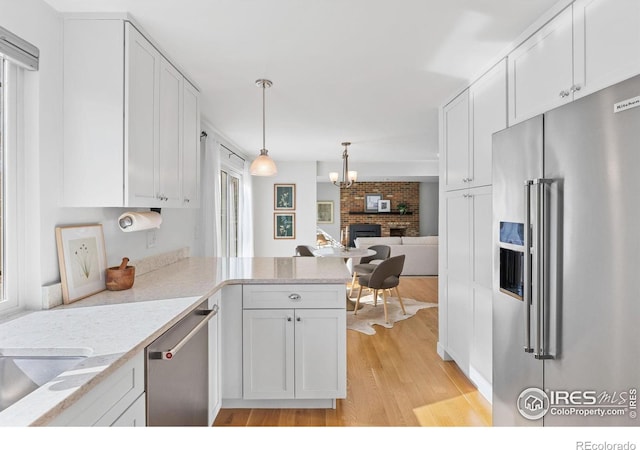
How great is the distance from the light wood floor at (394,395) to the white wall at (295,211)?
3662 millimetres

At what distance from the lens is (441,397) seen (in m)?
2.65

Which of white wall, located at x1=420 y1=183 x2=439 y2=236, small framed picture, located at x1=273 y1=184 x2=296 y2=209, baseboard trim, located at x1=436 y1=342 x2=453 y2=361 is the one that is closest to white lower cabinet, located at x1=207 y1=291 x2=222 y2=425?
baseboard trim, located at x1=436 y1=342 x2=453 y2=361

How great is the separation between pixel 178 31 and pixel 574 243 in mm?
2160

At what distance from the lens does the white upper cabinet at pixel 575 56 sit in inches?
56.7

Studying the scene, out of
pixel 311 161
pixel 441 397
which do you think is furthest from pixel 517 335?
pixel 311 161

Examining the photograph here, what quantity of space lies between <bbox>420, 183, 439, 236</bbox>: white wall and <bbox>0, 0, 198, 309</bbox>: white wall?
34.1 ft

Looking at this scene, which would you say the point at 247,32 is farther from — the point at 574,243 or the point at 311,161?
the point at 311,161

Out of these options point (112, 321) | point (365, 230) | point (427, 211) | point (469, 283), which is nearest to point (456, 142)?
A: point (469, 283)

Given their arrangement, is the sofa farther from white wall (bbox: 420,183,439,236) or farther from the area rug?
white wall (bbox: 420,183,439,236)

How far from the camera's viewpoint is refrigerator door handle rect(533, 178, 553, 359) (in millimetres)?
1483

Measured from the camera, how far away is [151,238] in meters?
2.83

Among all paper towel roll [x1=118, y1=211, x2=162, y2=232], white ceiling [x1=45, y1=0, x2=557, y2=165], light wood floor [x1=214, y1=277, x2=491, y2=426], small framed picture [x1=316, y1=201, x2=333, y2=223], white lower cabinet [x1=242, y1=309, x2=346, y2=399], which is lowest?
light wood floor [x1=214, y1=277, x2=491, y2=426]

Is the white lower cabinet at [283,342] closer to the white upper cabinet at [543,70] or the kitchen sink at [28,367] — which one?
the kitchen sink at [28,367]

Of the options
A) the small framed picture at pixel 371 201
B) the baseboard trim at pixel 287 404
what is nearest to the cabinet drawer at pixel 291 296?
the baseboard trim at pixel 287 404
